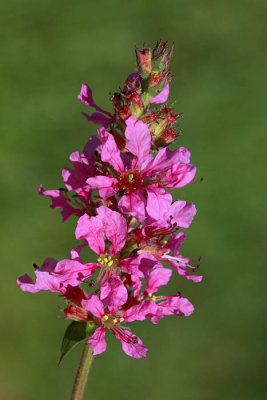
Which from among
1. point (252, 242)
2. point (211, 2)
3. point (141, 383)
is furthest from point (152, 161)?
point (211, 2)

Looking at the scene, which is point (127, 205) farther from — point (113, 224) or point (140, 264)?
point (140, 264)

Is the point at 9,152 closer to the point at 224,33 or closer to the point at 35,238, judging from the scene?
the point at 35,238

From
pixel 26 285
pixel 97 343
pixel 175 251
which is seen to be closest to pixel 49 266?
pixel 26 285

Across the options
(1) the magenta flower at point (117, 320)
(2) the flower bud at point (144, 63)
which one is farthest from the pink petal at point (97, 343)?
(2) the flower bud at point (144, 63)

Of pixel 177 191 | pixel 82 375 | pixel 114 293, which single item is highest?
pixel 177 191

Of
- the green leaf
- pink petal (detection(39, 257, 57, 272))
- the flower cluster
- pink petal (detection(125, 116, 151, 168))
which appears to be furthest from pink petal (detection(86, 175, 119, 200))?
the green leaf

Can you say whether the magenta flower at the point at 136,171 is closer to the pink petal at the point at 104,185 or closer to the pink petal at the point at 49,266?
the pink petal at the point at 104,185
